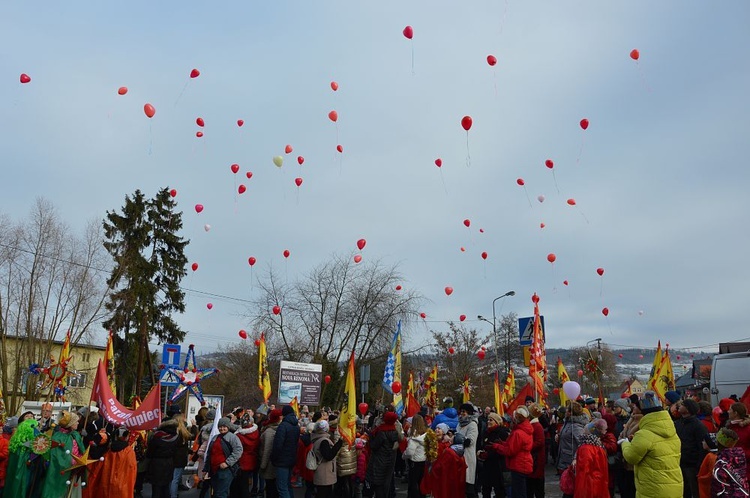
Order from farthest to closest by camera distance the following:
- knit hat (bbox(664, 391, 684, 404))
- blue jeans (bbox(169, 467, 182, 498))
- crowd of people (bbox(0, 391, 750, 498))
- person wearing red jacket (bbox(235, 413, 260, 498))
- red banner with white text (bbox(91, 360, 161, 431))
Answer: blue jeans (bbox(169, 467, 182, 498)) < person wearing red jacket (bbox(235, 413, 260, 498)) < red banner with white text (bbox(91, 360, 161, 431)) < knit hat (bbox(664, 391, 684, 404)) < crowd of people (bbox(0, 391, 750, 498))

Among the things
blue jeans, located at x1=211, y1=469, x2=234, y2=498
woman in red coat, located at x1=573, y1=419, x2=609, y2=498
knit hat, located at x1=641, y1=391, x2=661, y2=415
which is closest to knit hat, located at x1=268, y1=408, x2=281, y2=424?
blue jeans, located at x1=211, y1=469, x2=234, y2=498

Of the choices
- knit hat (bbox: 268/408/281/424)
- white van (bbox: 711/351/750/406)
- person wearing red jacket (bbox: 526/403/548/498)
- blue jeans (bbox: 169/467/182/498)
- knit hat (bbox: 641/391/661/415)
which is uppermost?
white van (bbox: 711/351/750/406)

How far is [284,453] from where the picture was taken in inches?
414

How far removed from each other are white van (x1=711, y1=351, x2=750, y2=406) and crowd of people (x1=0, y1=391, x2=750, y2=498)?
457 centimetres

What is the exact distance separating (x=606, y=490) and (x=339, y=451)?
4.77 metres

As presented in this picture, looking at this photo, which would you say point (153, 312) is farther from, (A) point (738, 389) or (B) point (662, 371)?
(A) point (738, 389)

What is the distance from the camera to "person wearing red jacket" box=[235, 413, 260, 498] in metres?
10.9

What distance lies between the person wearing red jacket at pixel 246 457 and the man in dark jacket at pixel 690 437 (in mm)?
6732

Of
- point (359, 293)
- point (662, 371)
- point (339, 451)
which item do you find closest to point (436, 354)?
point (359, 293)

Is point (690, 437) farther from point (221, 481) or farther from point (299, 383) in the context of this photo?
point (299, 383)

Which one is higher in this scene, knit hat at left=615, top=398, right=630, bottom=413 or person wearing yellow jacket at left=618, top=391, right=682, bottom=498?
knit hat at left=615, top=398, right=630, bottom=413

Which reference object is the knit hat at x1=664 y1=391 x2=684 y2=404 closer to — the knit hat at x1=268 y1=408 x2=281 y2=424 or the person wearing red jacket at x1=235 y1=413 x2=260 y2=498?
the knit hat at x1=268 y1=408 x2=281 y2=424

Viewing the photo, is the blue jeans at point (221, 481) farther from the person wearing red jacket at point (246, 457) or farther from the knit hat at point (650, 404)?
the knit hat at point (650, 404)

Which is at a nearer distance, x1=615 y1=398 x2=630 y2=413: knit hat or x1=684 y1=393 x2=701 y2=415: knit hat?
x1=684 y1=393 x2=701 y2=415: knit hat
